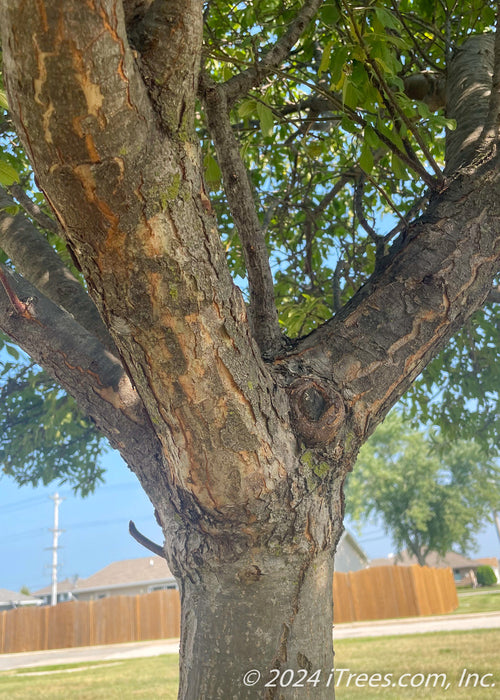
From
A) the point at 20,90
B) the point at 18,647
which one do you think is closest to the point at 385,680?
the point at 20,90

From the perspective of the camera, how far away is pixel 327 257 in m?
5.30

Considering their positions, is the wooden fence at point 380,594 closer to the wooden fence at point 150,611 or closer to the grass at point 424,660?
the wooden fence at point 150,611

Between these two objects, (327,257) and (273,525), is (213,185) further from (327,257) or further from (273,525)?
(327,257)

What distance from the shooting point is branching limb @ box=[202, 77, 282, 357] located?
1789 millimetres

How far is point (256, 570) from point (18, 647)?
2361 centimetres

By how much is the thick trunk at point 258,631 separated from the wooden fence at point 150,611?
18.9 m

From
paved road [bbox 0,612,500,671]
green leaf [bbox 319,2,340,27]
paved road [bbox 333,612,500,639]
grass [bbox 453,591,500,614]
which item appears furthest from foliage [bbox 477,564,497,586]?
green leaf [bbox 319,2,340,27]

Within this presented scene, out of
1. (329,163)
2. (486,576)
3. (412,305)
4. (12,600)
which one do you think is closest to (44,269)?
(412,305)

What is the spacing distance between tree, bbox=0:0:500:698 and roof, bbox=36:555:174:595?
31.4m

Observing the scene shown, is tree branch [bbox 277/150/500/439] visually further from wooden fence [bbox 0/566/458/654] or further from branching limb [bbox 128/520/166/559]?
wooden fence [bbox 0/566/458/654]

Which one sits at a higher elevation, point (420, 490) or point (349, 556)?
point (420, 490)

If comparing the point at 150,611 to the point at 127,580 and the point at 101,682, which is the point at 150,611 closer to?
the point at 101,682

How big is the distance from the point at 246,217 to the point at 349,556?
43.4 m

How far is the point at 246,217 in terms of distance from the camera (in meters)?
1.98
